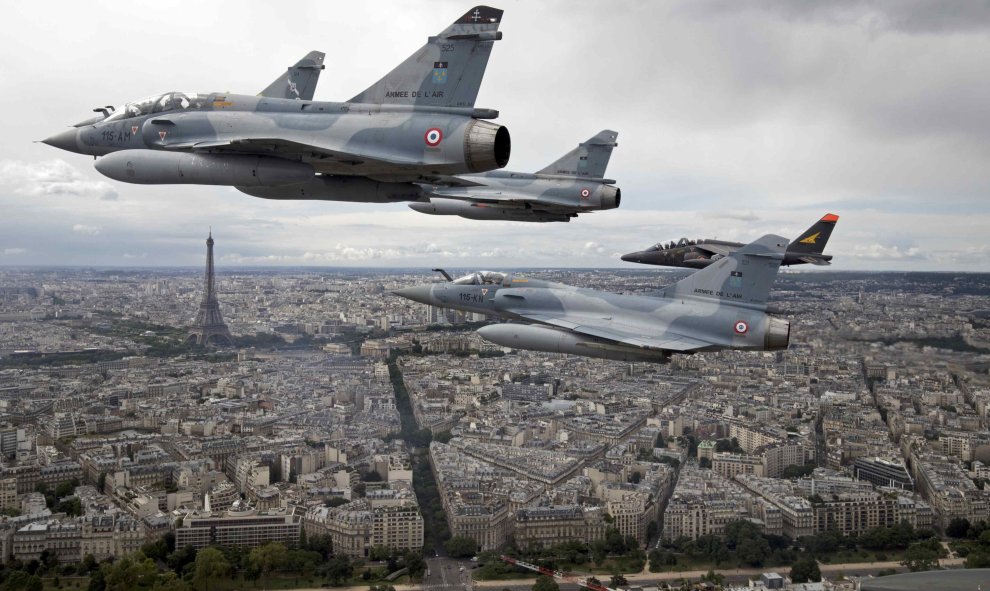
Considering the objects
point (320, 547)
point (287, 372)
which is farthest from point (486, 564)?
point (287, 372)

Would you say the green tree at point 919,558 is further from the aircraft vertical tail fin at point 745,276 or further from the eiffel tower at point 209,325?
the eiffel tower at point 209,325

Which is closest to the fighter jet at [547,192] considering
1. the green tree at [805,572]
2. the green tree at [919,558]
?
the green tree at [805,572]

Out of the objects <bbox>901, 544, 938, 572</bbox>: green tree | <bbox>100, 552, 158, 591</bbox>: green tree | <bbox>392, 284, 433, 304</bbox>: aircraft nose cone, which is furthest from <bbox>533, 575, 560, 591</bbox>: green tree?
<bbox>100, 552, 158, 591</bbox>: green tree

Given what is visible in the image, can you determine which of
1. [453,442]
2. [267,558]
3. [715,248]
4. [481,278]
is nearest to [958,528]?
[715,248]

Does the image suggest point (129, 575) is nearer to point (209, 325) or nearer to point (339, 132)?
point (339, 132)

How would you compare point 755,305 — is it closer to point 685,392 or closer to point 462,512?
point 462,512

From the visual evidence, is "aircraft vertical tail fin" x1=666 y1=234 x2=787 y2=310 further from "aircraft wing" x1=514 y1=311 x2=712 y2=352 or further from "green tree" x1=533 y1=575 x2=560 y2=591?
"green tree" x1=533 y1=575 x2=560 y2=591
